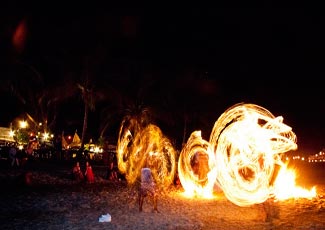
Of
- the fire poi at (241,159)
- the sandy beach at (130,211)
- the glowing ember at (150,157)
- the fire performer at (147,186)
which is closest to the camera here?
the sandy beach at (130,211)

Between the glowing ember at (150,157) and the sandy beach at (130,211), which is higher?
the glowing ember at (150,157)

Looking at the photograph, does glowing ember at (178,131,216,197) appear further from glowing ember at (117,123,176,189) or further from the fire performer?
the fire performer

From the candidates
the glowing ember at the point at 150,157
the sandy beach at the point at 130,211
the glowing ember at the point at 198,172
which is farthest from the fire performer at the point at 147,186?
the glowing ember at the point at 150,157

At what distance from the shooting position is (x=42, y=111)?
39344 mm

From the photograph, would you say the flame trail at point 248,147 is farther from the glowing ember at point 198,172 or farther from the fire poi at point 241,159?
the glowing ember at point 198,172

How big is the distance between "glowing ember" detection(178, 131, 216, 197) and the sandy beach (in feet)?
1.82

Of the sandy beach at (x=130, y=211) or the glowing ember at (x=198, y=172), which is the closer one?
the sandy beach at (x=130, y=211)

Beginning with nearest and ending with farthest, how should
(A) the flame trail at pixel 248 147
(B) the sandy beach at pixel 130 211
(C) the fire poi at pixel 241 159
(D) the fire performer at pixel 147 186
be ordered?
1. (B) the sandy beach at pixel 130 211
2. (D) the fire performer at pixel 147 186
3. (A) the flame trail at pixel 248 147
4. (C) the fire poi at pixel 241 159

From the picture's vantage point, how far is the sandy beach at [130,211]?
10.9 meters

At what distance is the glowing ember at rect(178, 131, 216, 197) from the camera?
16.8 m

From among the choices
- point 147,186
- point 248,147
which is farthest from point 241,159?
point 147,186

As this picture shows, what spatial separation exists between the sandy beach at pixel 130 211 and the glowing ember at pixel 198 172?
555 millimetres

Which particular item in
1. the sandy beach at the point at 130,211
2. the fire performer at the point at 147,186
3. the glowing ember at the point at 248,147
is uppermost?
the glowing ember at the point at 248,147

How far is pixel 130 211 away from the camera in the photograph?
12711 millimetres
